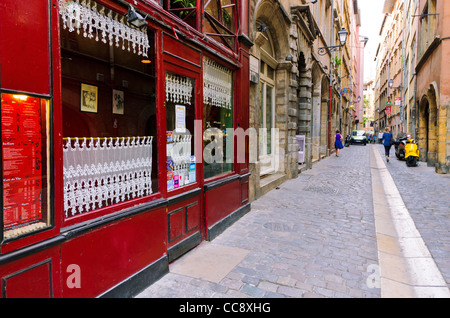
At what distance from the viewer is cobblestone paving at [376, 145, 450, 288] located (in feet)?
13.4

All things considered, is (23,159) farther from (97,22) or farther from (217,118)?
(217,118)

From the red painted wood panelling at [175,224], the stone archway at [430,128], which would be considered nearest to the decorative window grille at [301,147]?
the stone archway at [430,128]

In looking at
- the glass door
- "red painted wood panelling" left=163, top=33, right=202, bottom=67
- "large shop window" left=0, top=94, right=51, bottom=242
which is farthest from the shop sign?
"large shop window" left=0, top=94, right=51, bottom=242

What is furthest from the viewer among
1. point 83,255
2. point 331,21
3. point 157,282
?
point 331,21

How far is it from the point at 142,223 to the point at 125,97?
2.16 metres

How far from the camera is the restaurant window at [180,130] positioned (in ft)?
12.8

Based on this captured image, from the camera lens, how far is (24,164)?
227cm

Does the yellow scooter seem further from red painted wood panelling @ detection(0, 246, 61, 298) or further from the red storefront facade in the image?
red painted wood panelling @ detection(0, 246, 61, 298)

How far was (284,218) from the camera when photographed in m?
5.60

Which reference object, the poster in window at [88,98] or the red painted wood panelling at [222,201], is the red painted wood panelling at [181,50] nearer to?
the poster in window at [88,98]

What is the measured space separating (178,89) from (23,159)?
2.17 metres

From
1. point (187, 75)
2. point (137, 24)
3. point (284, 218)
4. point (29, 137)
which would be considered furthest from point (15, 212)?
point (284, 218)

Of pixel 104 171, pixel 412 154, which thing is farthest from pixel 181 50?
pixel 412 154
